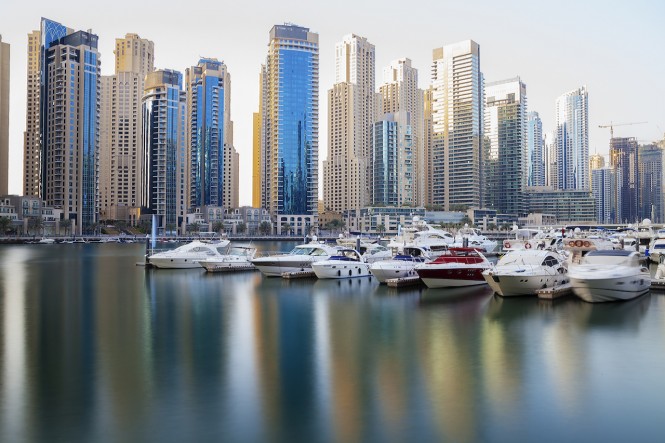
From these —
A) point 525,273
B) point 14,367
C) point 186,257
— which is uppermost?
point 525,273

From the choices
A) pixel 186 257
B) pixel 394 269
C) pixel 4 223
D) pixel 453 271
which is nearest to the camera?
pixel 453 271

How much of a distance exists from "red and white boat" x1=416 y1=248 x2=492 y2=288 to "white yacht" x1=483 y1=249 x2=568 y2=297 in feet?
12.6

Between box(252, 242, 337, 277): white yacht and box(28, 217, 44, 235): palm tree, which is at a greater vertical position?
box(28, 217, 44, 235): palm tree

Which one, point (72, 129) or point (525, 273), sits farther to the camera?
point (72, 129)

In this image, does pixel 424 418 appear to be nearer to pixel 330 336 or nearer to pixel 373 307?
pixel 330 336

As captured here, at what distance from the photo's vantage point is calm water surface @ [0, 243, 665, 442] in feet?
45.9

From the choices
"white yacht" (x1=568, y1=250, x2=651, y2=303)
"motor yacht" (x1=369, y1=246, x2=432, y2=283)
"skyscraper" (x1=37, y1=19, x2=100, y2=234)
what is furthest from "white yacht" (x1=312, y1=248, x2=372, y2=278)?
"skyscraper" (x1=37, y1=19, x2=100, y2=234)

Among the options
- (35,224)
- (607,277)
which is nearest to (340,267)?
(607,277)

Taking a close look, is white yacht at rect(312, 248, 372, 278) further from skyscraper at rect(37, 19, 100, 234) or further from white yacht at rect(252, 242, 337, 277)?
skyscraper at rect(37, 19, 100, 234)

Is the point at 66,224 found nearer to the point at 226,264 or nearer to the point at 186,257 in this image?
the point at 186,257

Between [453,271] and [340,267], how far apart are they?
10.8m

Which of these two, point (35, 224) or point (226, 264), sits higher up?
point (35, 224)

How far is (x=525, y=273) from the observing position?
3438 centimetres

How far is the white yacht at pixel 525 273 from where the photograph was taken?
34.3m
